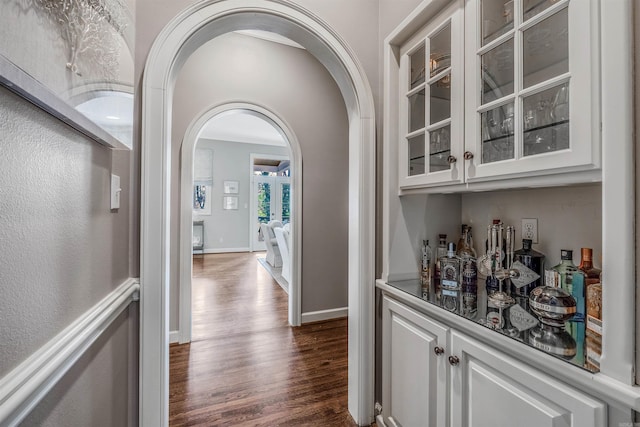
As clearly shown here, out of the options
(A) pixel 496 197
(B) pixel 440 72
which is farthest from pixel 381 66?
(A) pixel 496 197

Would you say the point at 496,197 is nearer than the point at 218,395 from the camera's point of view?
Yes

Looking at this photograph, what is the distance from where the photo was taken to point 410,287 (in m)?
1.42

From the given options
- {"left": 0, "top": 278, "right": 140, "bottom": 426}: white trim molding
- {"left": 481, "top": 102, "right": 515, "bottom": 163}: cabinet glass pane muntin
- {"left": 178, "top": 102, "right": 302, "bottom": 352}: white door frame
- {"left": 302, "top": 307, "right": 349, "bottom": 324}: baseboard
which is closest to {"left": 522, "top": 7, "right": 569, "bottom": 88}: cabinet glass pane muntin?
{"left": 481, "top": 102, "right": 515, "bottom": 163}: cabinet glass pane muntin

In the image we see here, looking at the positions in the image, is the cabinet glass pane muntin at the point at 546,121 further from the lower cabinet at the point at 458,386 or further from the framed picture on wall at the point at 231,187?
the framed picture on wall at the point at 231,187

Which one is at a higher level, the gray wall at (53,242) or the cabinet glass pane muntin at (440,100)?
the cabinet glass pane muntin at (440,100)

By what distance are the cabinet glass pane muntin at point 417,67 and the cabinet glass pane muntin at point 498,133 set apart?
43 centimetres

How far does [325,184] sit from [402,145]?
67.2 inches

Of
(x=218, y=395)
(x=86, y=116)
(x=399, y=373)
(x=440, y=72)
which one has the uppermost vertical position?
(x=440, y=72)

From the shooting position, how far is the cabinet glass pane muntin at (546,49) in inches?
31.8

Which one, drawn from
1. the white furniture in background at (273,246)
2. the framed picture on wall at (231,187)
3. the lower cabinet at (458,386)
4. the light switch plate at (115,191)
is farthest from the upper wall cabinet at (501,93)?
the framed picture on wall at (231,187)

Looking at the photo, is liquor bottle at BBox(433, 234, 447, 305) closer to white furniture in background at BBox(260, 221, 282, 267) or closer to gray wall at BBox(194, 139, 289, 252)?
white furniture in background at BBox(260, 221, 282, 267)

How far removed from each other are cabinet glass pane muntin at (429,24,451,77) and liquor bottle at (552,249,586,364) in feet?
2.89

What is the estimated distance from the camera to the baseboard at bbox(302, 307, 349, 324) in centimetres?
301

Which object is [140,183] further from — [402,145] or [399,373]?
[399,373]
